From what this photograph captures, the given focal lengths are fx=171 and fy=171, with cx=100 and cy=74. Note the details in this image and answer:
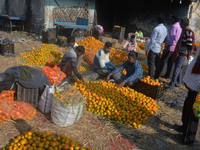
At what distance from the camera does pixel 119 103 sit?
4672 millimetres

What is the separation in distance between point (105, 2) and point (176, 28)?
13729mm

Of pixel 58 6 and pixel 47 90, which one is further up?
pixel 58 6

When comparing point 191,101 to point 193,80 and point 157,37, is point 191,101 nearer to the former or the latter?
point 193,80

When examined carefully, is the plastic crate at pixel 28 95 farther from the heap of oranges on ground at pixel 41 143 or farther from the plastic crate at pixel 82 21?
the plastic crate at pixel 82 21

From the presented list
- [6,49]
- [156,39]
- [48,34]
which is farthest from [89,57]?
[48,34]

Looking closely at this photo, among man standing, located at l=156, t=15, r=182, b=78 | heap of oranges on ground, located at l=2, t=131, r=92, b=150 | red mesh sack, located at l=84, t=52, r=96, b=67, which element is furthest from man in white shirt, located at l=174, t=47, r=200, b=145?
Answer: red mesh sack, located at l=84, t=52, r=96, b=67

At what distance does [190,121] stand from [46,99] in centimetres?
310

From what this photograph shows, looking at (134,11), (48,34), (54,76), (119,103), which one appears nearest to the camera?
(119,103)

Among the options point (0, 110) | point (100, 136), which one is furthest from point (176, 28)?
point (0, 110)

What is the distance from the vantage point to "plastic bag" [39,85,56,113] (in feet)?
12.8

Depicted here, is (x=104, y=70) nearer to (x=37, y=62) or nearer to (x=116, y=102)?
(x=116, y=102)

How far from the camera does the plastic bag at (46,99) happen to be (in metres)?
3.89

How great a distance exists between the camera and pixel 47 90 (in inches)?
154

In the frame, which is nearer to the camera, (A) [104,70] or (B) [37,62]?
(A) [104,70]
